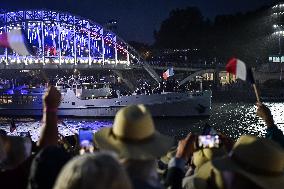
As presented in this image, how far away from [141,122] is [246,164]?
0.71 m

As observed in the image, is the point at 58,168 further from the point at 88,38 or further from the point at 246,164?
the point at 88,38

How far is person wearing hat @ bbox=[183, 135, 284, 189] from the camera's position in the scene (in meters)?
2.97

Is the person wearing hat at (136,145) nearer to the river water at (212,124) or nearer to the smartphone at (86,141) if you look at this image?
the smartphone at (86,141)

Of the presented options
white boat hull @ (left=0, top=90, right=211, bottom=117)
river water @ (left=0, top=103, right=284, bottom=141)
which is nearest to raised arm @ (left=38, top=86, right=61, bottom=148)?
river water @ (left=0, top=103, right=284, bottom=141)

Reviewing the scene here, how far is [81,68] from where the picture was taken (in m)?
71.6

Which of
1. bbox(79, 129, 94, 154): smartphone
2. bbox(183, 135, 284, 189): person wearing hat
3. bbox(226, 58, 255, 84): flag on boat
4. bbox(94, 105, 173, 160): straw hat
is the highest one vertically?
bbox(226, 58, 255, 84): flag on boat

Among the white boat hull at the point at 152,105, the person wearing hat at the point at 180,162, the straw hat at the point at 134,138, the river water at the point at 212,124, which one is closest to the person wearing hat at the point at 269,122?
the person wearing hat at the point at 180,162

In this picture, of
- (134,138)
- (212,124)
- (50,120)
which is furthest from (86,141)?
(212,124)

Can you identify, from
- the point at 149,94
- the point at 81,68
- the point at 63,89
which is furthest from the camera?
the point at 81,68

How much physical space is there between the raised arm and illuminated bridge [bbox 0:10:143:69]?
64421 millimetres

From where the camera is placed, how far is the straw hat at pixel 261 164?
2.96 metres

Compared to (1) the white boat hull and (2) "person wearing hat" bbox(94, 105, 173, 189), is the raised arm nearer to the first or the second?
(2) "person wearing hat" bbox(94, 105, 173, 189)

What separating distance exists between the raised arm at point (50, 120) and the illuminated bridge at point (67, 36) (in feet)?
211

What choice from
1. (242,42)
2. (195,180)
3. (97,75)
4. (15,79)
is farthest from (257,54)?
(195,180)
